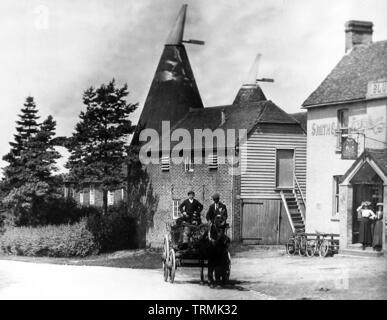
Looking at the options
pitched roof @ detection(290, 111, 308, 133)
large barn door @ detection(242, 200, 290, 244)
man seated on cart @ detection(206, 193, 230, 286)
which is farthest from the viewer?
pitched roof @ detection(290, 111, 308, 133)

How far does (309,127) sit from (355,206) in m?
5.10

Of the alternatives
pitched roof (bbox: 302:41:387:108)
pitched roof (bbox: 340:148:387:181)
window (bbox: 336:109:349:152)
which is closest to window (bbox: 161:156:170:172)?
pitched roof (bbox: 302:41:387:108)

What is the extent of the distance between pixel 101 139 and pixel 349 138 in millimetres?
17944

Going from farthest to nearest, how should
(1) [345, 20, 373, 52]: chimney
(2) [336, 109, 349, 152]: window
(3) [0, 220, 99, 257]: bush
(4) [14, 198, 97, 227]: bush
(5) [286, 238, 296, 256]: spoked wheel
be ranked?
1. (4) [14, 198, 97, 227]: bush
2. (3) [0, 220, 99, 257]: bush
3. (1) [345, 20, 373, 52]: chimney
4. (2) [336, 109, 349, 152]: window
5. (5) [286, 238, 296, 256]: spoked wheel

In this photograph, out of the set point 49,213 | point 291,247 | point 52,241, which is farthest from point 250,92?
point 291,247

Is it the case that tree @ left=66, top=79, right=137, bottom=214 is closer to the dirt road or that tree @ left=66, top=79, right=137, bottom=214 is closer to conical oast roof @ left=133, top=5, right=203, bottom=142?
conical oast roof @ left=133, top=5, right=203, bottom=142

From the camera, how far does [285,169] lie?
126 ft

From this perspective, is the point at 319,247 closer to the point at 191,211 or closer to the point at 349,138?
the point at 349,138

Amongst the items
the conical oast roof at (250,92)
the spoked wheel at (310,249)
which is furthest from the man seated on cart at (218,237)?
the conical oast roof at (250,92)

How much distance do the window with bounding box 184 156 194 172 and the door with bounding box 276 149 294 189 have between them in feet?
15.8

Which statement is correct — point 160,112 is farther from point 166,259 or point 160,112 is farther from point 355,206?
point 166,259

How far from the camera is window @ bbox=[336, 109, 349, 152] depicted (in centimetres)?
2909

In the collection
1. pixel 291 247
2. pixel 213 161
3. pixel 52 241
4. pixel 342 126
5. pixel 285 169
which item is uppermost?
pixel 342 126
